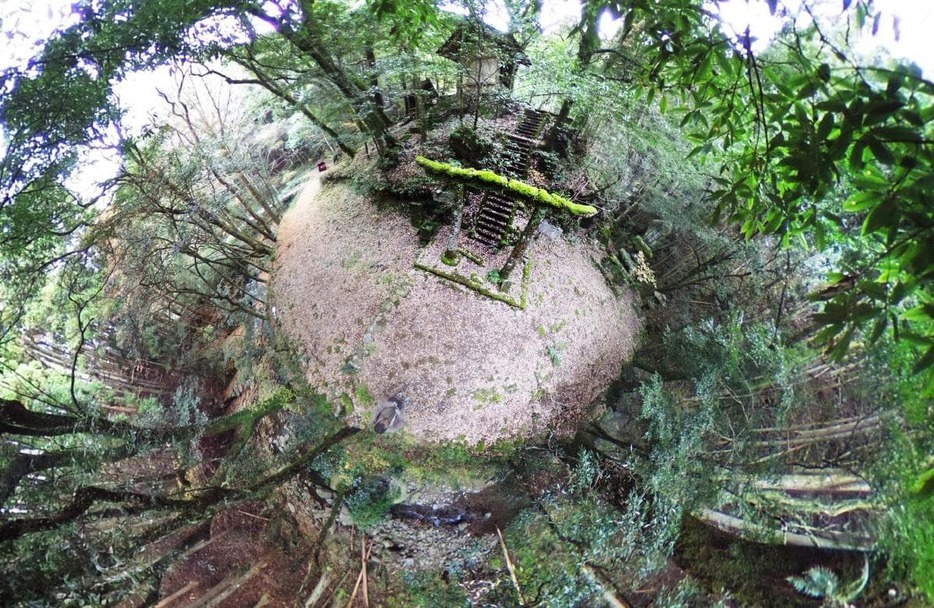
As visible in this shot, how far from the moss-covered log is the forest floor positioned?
977 mm

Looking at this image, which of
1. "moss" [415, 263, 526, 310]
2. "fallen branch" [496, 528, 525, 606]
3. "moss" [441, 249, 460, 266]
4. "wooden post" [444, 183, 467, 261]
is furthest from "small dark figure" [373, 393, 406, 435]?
"wooden post" [444, 183, 467, 261]

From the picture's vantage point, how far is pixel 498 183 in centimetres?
576

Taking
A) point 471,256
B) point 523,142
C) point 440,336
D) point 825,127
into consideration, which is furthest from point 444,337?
point 825,127

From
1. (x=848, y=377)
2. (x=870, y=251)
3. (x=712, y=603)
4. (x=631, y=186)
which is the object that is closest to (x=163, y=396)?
(x=712, y=603)

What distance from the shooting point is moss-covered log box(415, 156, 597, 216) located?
18.7ft

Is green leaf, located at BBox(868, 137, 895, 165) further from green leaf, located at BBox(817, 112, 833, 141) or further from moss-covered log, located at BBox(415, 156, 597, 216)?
moss-covered log, located at BBox(415, 156, 597, 216)

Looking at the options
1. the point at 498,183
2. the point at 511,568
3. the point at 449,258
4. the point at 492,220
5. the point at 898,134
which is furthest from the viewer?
the point at 492,220

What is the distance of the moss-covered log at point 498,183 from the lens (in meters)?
5.70

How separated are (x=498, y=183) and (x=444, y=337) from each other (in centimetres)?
210

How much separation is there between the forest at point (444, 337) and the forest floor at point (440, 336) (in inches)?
1.6

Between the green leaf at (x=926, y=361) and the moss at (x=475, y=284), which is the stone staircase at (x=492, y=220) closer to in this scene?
the moss at (x=475, y=284)

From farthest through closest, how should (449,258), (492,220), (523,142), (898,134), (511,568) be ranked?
(523,142) < (492,220) < (449,258) < (511,568) < (898,134)

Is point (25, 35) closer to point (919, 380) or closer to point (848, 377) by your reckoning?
point (919, 380)

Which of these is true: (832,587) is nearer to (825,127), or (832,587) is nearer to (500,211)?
(825,127)
